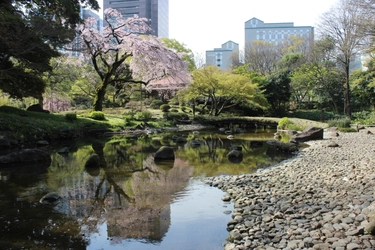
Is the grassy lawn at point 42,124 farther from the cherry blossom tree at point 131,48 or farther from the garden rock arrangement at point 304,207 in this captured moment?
the garden rock arrangement at point 304,207

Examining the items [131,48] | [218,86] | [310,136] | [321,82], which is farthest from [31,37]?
[321,82]

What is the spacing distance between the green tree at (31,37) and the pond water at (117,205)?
5.56m

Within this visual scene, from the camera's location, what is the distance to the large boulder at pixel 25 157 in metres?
9.13

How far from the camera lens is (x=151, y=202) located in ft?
18.9

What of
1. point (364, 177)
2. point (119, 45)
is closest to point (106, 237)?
point (364, 177)

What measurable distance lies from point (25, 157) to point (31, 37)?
19.4 ft

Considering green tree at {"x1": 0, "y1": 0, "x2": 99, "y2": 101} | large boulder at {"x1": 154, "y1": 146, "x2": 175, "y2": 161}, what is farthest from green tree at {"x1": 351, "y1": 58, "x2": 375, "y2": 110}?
green tree at {"x1": 0, "y1": 0, "x2": 99, "y2": 101}

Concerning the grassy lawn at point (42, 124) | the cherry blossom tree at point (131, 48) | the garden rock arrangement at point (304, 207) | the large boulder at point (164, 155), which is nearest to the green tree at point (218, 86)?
the cherry blossom tree at point (131, 48)

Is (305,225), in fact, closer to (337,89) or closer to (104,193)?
(104,193)

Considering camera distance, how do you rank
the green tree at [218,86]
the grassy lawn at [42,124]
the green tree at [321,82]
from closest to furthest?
the grassy lawn at [42,124], the green tree at [218,86], the green tree at [321,82]

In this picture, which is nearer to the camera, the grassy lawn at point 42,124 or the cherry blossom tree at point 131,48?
the grassy lawn at point 42,124

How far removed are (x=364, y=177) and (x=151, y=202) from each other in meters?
4.09

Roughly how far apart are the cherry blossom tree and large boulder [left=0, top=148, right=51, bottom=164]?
37.3 feet

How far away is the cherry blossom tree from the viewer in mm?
20219
